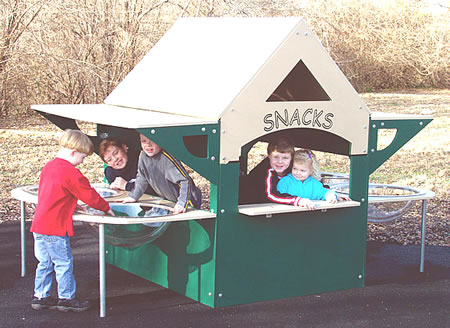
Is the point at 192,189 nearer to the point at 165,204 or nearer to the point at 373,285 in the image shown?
the point at 165,204

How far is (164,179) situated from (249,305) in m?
1.06

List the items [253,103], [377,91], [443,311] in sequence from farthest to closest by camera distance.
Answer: [377,91] → [443,311] → [253,103]

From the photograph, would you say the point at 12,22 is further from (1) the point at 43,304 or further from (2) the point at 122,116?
(1) the point at 43,304

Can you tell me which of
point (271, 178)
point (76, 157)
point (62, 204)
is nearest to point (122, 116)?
point (76, 157)

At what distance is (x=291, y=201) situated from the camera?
5.01m

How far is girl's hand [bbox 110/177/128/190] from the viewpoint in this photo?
19.1 ft

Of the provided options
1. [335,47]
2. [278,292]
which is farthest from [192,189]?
[335,47]

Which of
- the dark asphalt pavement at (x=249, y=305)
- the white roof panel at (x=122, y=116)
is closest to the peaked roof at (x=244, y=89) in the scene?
the white roof panel at (x=122, y=116)

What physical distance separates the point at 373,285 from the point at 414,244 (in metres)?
1.52

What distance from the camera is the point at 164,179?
518 cm

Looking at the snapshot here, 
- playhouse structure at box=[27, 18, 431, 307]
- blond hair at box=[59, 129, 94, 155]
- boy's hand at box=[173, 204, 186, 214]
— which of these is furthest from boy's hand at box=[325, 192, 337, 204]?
blond hair at box=[59, 129, 94, 155]

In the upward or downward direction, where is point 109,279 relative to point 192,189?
downward

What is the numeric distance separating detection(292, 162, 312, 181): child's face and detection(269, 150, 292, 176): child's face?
0.06m

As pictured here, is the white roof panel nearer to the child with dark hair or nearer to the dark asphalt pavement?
the child with dark hair
